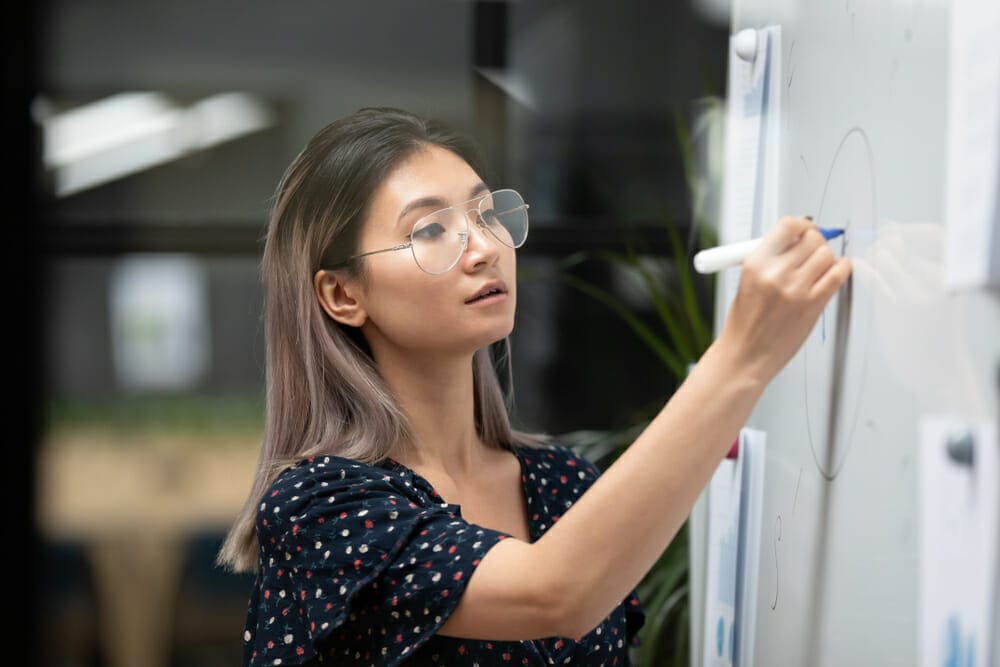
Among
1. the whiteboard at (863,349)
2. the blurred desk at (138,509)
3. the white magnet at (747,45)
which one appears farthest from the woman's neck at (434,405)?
the blurred desk at (138,509)

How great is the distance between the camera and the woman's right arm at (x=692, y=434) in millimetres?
760

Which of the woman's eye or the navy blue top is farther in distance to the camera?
the woman's eye

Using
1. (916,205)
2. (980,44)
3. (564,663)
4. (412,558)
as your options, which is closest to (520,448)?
(564,663)

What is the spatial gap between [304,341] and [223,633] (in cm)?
148

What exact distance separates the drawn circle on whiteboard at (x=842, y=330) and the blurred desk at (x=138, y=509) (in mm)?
1671

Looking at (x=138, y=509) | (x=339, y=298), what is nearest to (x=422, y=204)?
(x=339, y=298)

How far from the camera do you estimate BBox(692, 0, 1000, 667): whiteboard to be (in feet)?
2.31

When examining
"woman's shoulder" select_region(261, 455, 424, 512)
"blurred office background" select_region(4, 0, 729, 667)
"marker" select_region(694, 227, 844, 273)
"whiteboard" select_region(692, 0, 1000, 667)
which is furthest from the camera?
"blurred office background" select_region(4, 0, 729, 667)

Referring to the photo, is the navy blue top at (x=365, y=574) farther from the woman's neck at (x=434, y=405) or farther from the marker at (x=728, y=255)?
the marker at (x=728, y=255)

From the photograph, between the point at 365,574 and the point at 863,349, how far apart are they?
407 millimetres

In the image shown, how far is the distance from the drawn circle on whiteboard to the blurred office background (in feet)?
4.71

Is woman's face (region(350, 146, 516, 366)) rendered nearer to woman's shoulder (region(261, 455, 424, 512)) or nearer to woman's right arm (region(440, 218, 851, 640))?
woman's shoulder (region(261, 455, 424, 512))

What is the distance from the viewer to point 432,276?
998 mm

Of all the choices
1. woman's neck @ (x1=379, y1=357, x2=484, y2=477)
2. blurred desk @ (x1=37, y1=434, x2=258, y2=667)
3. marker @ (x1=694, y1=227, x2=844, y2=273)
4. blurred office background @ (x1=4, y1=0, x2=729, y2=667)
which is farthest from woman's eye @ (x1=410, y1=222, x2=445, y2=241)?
blurred desk @ (x1=37, y1=434, x2=258, y2=667)
